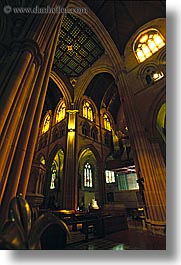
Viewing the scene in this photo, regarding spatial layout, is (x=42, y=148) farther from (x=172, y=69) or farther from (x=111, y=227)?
(x=172, y=69)

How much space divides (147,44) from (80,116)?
866 centimetres

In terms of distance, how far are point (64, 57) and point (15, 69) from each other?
10824 mm

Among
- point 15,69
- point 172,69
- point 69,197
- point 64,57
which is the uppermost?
point 64,57

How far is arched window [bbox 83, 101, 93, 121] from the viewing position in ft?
53.0

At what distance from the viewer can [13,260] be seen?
2137mm

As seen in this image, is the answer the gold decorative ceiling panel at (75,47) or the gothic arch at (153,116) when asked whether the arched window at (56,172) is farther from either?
the gothic arch at (153,116)

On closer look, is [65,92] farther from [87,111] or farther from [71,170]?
[71,170]

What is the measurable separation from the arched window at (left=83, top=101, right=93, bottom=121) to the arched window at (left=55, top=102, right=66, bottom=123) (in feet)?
7.20

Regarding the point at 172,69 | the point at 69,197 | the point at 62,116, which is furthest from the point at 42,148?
the point at 172,69

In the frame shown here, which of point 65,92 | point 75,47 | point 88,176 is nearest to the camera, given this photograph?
point 75,47

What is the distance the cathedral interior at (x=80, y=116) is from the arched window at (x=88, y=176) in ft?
0.37

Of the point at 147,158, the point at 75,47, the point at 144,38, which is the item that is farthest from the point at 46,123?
the point at 147,158

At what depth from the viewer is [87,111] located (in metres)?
16.5

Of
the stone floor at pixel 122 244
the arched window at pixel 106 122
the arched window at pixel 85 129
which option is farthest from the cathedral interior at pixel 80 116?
the arched window at pixel 106 122
